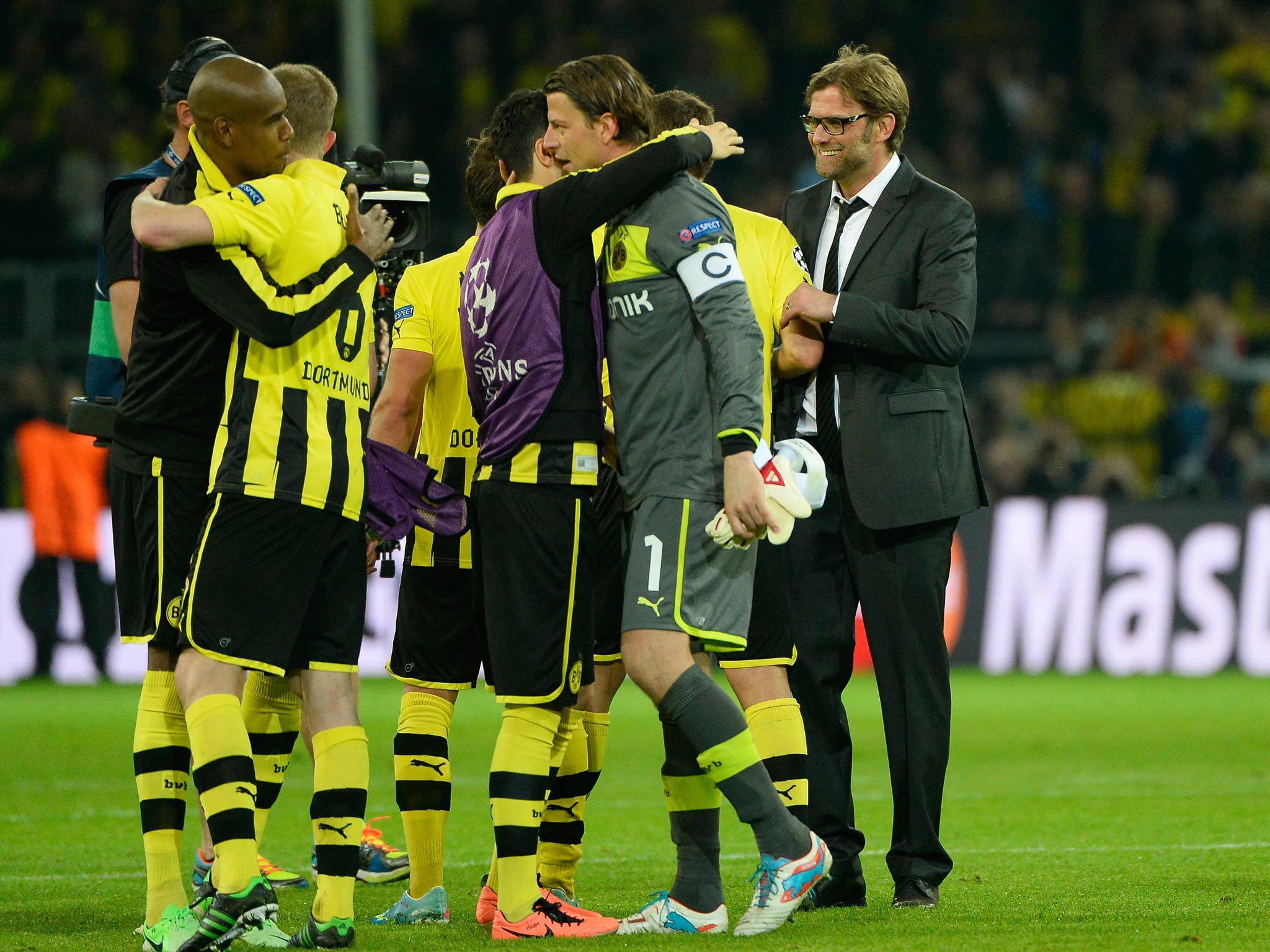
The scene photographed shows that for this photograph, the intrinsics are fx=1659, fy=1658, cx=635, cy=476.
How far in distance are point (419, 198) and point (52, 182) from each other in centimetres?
1218

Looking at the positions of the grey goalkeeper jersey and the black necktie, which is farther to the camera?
the black necktie

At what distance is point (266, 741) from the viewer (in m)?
4.95

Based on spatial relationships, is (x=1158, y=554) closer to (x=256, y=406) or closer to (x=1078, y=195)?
(x=1078, y=195)

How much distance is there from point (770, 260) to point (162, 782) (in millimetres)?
2187

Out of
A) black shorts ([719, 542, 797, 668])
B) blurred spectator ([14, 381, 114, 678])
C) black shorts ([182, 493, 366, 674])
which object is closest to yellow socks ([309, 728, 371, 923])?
black shorts ([182, 493, 366, 674])

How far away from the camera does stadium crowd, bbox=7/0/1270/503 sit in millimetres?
14094

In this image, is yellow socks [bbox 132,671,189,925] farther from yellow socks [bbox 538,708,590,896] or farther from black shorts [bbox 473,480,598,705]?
yellow socks [bbox 538,708,590,896]

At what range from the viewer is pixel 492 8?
17859 mm

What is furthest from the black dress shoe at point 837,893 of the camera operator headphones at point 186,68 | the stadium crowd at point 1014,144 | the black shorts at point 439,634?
the stadium crowd at point 1014,144

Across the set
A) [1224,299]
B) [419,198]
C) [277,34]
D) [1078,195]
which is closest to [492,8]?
[277,34]

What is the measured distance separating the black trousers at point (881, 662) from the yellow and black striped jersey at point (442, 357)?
1.02 metres

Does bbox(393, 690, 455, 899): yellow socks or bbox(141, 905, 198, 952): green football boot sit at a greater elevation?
bbox(393, 690, 455, 899): yellow socks

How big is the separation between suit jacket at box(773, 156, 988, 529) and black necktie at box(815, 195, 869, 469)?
0.15 feet

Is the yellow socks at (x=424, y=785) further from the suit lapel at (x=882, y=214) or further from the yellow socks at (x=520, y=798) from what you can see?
the suit lapel at (x=882, y=214)
